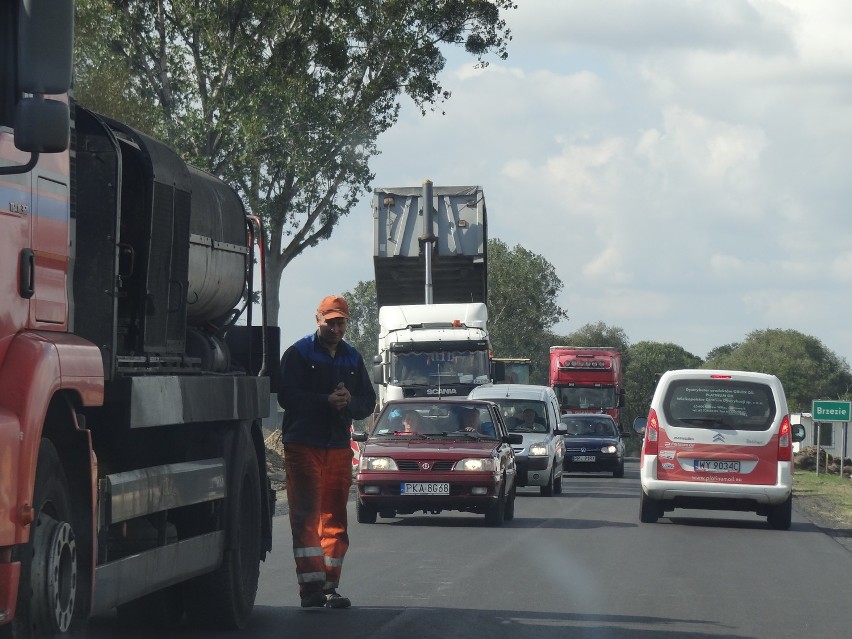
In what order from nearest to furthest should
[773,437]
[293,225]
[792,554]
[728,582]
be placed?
[728,582] < [792,554] < [773,437] < [293,225]

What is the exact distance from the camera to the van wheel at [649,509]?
2044cm

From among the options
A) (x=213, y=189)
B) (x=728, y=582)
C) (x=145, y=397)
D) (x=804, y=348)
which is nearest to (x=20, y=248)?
(x=145, y=397)

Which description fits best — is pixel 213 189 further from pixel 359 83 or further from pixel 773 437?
pixel 359 83

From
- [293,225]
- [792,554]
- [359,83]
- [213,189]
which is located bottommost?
[792,554]

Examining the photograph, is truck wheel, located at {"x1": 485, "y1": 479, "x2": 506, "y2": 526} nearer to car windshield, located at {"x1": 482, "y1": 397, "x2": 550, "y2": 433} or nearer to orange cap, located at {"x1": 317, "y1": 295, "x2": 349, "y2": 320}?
car windshield, located at {"x1": 482, "y1": 397, "x2": 550, "y2": 433}

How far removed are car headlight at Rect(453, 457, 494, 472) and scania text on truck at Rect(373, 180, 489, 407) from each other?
11.4 meters

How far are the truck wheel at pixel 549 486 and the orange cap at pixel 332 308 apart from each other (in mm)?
16473

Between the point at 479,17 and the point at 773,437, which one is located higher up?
the point at 479,17

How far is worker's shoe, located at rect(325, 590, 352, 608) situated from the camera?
10.5 metres

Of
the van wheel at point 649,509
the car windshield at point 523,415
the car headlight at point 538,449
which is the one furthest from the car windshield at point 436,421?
the car windshield at point 523,415

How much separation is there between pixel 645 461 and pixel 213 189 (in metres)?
11.0

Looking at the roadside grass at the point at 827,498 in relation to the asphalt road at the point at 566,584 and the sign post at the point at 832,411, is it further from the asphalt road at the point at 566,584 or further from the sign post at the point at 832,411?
the asphalt road at the point at 566,584

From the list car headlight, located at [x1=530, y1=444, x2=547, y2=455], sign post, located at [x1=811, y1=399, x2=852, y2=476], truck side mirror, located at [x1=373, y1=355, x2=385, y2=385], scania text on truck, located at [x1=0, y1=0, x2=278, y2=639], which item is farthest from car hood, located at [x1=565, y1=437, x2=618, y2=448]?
scania text on truck, located at [x1=0, y1=0, x2=278, y2=639]

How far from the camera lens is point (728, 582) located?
13.0 metres
